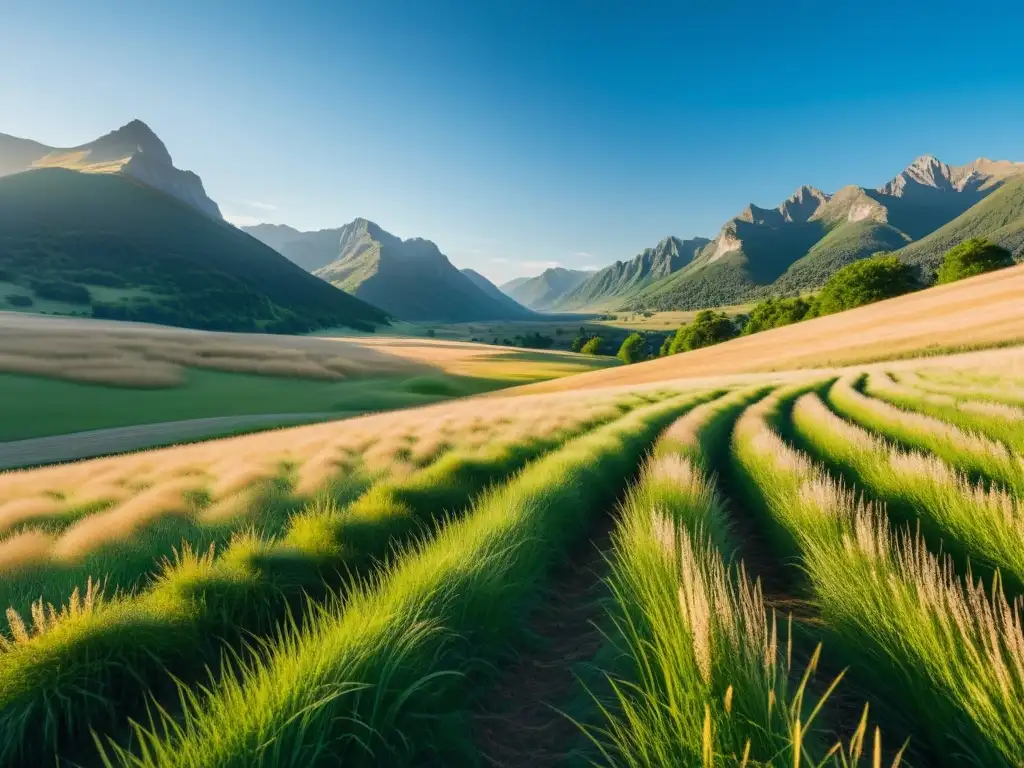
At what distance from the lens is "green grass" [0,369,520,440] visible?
2822 centimetres

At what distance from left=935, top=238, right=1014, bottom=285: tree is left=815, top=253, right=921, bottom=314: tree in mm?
5385

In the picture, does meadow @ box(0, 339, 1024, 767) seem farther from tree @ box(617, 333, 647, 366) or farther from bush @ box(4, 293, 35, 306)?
bush @ box(4, 293, 35, 306)

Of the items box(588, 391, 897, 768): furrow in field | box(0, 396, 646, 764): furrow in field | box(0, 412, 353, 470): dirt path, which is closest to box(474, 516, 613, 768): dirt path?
box(588, 391, 897, 768): furrow in field

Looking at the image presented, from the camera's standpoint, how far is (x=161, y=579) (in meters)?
5.23

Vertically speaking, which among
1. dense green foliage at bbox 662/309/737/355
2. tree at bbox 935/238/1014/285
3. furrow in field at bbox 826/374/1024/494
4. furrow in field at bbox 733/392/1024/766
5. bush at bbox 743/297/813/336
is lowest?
furrow in field at bbox 733/392/1024/766

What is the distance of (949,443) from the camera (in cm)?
954

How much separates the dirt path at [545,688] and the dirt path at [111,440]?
22.5m

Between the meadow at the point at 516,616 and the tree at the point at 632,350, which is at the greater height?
the tree at the point at 632,350

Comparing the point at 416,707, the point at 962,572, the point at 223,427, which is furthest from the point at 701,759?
the point at 223,427

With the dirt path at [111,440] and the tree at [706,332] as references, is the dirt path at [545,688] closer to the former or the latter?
the dirt path at [111,440]

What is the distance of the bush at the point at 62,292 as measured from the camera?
5664 inches

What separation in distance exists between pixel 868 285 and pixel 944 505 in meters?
92.3

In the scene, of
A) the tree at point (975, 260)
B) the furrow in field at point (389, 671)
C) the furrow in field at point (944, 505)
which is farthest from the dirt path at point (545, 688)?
the tree at point (975, 260)

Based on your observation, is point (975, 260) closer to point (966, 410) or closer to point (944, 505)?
point (966, 410)
